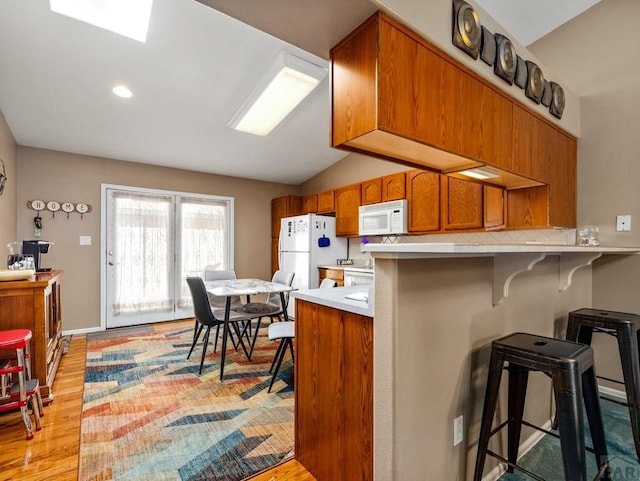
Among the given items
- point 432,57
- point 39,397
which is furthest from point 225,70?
point 39,397

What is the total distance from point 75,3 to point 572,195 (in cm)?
402

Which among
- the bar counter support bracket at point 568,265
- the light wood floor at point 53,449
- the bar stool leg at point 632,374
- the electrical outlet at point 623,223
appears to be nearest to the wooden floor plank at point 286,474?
the light wood floor at point 53,449

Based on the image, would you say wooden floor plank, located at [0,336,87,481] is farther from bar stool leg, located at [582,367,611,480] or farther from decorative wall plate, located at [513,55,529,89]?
decorative wall plate, located at [513,55,529,89]

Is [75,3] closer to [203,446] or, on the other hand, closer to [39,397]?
[39,397]

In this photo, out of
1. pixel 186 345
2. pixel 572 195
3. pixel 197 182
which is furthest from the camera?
pixel 197 182

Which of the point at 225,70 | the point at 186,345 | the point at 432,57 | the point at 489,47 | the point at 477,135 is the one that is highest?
the point at 225,70

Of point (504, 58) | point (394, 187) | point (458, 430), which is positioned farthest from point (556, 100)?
point (458, 430)

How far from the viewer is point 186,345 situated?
11.8ft

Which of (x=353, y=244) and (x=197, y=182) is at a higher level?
(x=197, y=182)

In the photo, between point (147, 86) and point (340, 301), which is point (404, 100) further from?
point (147, 86)

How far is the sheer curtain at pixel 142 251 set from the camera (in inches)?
172

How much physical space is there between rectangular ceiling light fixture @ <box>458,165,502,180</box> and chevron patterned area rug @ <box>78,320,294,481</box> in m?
2.03

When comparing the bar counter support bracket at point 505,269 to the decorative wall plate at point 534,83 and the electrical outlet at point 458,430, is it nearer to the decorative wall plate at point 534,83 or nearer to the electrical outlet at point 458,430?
the electrical outlet at point 458,430

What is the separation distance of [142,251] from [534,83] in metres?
4.81
